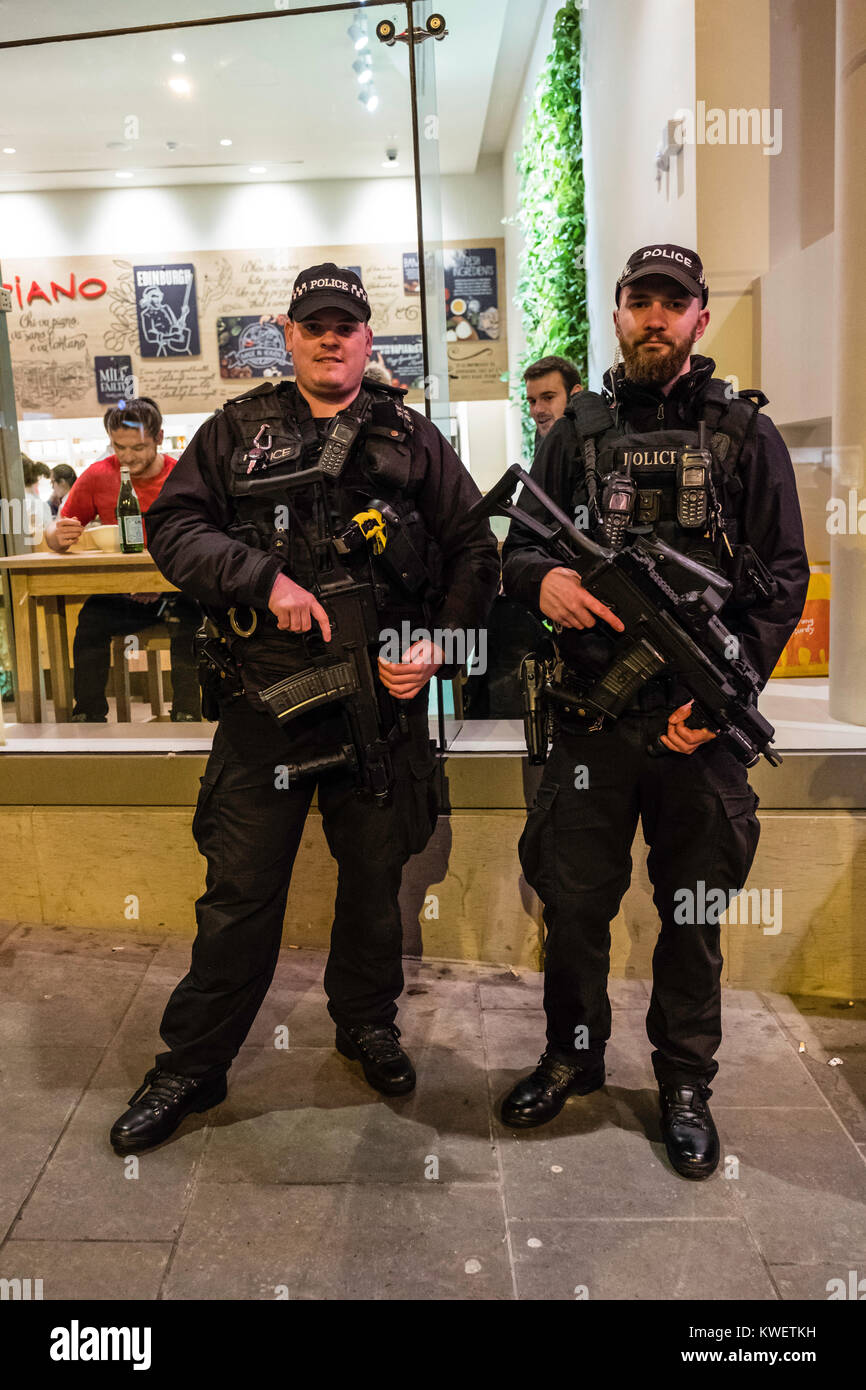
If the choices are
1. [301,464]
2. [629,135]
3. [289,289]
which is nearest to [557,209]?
[629,135]

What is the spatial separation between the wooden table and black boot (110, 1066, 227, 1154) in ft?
6.38

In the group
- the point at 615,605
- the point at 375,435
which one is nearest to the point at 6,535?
the point at 375,435

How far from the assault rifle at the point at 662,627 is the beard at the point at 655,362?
0.36m

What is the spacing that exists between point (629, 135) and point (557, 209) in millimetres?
1598

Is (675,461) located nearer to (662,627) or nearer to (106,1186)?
(662,627)

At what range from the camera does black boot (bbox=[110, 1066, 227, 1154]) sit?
243cm

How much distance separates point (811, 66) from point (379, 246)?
6.12ft

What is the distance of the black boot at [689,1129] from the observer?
7.75ft

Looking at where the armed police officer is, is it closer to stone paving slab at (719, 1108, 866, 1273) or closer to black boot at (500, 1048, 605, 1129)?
black boot at (500, 1048, 605, 1129)

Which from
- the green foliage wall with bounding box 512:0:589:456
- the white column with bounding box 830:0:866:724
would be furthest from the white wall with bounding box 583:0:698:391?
the white column with bounding box 830:0:866:724

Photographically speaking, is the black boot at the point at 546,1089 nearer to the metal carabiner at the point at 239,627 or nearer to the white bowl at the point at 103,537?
the metal carabiner at the point at 239,627

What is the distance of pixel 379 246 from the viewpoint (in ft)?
13.5

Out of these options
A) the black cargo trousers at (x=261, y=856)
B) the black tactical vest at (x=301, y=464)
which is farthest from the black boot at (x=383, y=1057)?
the black tactical vest at (x=301, y=464)

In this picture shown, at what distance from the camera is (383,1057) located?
8.95 feet
